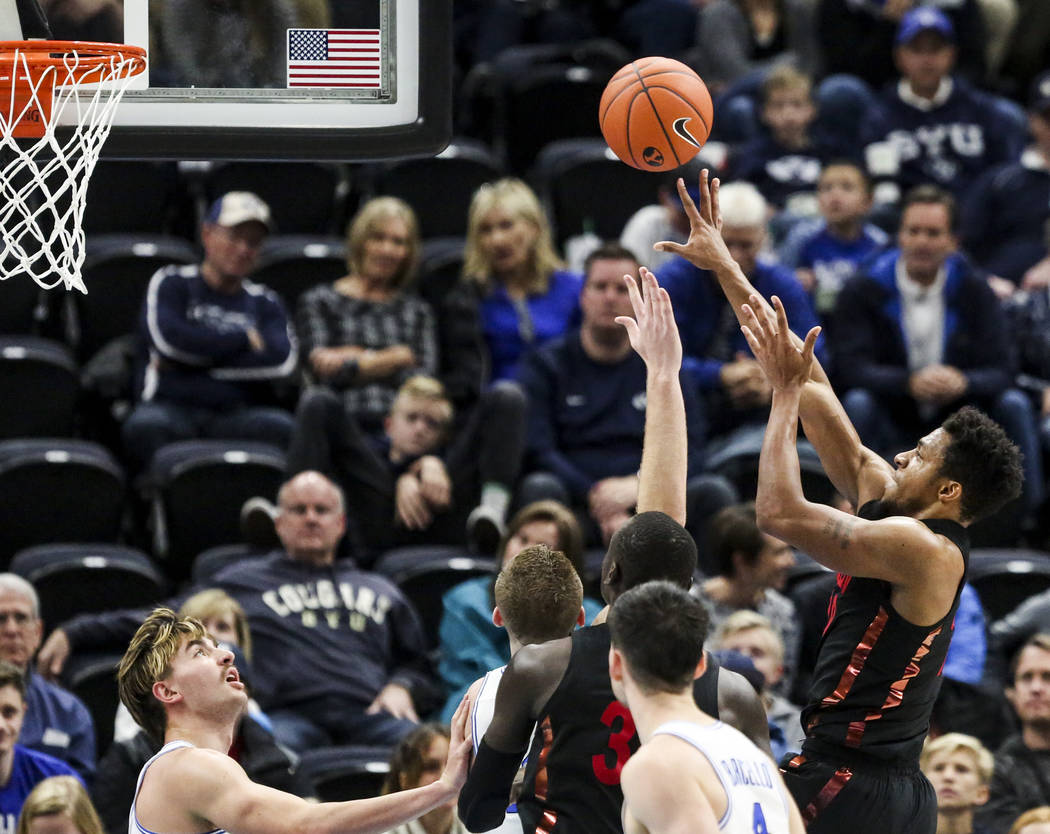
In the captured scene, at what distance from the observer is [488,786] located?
4402 mm

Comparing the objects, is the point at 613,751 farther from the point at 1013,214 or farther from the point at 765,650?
the point at 1013,214

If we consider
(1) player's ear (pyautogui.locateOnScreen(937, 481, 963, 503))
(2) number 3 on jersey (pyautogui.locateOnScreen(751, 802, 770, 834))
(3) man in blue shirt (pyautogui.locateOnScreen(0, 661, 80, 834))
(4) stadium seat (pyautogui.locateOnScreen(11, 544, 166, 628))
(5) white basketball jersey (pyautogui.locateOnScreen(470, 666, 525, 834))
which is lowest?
(3) man in blue shirt (pyautogui.locateOnScreen(0, 661, 80, 834))

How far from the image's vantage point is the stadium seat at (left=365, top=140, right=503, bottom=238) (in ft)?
34.1

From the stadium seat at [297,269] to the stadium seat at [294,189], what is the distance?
2.19ft

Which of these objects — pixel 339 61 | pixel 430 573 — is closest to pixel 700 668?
pixel 339 61

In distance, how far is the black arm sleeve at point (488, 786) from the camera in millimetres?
Answer: 4398

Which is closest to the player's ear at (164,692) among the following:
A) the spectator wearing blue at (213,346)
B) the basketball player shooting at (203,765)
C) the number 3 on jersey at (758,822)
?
the basketball player shooting at (203,765)

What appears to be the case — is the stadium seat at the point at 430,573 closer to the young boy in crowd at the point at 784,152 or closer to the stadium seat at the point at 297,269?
the stadium seat at the point at 297,269

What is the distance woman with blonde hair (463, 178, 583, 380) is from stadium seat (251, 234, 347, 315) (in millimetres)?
810

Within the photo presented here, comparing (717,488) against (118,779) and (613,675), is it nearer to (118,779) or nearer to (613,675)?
(118,779)

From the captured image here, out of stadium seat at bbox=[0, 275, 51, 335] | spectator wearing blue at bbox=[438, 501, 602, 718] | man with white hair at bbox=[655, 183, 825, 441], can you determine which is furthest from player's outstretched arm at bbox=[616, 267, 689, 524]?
stadium seat at bbox=[0, 275, 51, 335]

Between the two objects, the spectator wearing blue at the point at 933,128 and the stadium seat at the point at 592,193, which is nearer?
the stadium seat at the point at 592,193

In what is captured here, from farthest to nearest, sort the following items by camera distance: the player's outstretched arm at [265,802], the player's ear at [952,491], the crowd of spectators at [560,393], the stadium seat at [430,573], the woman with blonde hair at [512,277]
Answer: the woman with blonde hair at [512,277] → the stadium seat at [430,573] → the crowd of spectators at [560,393] → the player's ear at [952,491] → the player's outstretched arm at [265,802]

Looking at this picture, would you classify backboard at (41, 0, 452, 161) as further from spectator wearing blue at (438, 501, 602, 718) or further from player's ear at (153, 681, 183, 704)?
spectator wearing blue at (438, 501, 602, 718)
